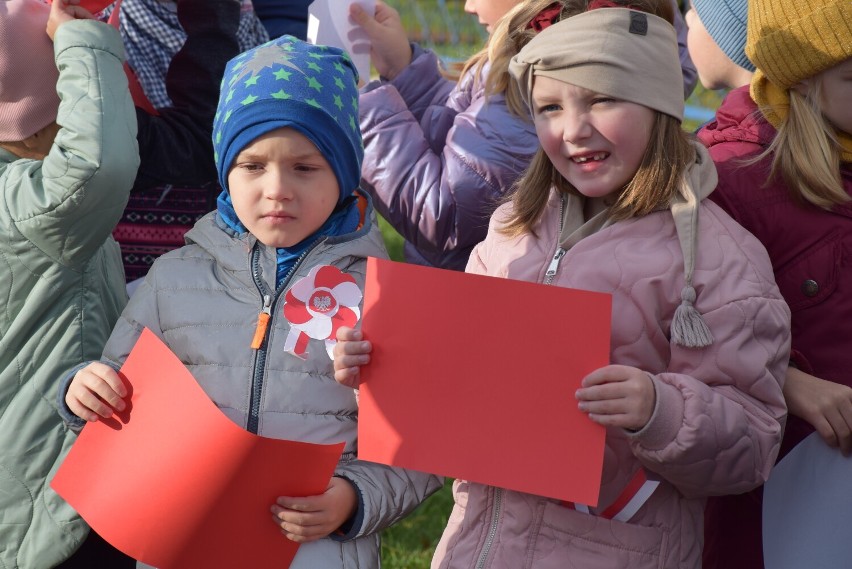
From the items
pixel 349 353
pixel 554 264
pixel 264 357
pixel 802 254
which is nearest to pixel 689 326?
pixel 554 264

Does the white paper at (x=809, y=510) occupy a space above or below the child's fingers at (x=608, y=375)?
below

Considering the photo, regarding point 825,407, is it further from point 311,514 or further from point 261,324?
point 261,324


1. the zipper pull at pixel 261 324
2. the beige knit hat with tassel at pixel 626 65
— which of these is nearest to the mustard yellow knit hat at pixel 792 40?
the beige knit hat with tassel at pixel 626 65

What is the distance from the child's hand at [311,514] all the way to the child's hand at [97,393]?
0.41 m

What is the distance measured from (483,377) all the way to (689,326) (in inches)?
15.9

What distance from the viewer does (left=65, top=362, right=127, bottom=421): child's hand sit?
2.39m

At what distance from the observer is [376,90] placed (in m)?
3.16

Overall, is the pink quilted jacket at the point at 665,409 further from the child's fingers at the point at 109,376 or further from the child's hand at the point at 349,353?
the child's fingers at the point at 109,376

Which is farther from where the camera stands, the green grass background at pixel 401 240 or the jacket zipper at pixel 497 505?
the green grass background at pixel 401 240

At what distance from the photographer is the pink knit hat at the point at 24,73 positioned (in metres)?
2.76

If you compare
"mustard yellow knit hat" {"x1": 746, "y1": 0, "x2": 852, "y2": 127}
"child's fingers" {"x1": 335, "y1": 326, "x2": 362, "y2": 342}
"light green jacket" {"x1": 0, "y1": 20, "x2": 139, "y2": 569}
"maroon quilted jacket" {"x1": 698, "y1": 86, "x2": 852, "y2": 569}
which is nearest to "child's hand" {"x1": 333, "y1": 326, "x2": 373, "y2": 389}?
"child's fingers" {"x1": 335, "y1": 326, "x2": 362, "y2": 342}

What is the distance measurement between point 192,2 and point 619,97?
53.9 inches

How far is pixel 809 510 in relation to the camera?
228 centimetres

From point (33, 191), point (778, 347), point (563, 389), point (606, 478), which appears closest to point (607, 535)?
point (606, 478)
